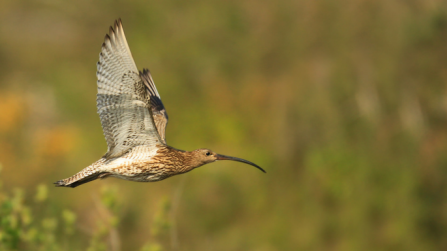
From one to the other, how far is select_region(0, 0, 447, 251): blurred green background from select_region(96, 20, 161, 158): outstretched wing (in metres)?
4.34

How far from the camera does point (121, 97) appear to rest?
4.70 metres

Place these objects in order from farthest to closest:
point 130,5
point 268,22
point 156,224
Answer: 1. point 130,5
2. point 268,22
3. point 156,224

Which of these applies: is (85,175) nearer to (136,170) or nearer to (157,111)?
(136,170)

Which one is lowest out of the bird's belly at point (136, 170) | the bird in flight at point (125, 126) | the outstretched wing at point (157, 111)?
the bird's belly at point (136, 170)

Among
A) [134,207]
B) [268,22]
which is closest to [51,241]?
[134,207]

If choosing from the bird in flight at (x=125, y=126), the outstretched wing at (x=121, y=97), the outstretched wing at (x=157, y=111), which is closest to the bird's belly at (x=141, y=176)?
the bird in flight at (x=125, y=126)

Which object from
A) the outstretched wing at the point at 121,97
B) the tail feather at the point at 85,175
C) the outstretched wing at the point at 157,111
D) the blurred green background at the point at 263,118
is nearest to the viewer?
the outstretched wing at the point at 121,97

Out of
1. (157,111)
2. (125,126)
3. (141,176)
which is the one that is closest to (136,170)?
(141,176)

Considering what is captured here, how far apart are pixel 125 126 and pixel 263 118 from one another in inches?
283

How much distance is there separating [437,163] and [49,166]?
9096 mm

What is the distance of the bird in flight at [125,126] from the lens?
4609 millimetres

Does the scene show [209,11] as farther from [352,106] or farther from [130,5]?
[352,106]

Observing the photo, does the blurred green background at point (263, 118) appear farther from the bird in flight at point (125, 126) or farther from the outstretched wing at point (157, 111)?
the bird in flight at point (125, 126)

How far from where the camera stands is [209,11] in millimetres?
13688
